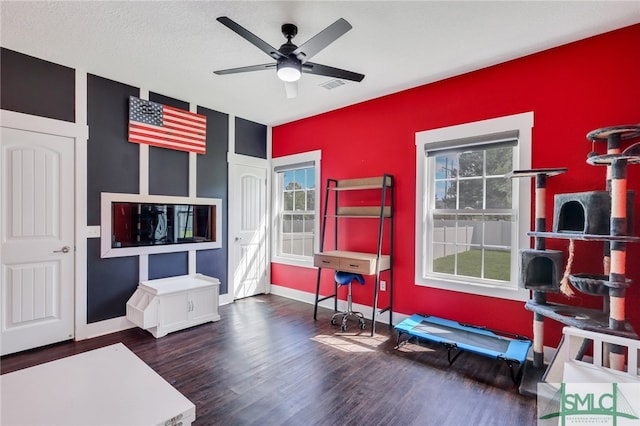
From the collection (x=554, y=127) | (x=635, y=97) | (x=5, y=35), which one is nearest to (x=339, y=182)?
(x=554, y=127)

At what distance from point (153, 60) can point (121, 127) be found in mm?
971

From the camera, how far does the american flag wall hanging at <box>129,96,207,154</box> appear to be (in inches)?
142

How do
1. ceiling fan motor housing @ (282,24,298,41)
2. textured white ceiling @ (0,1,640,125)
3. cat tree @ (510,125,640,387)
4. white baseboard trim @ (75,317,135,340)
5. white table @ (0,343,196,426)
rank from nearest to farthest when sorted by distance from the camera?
white table @ (0,343,196,426) < cat tree @ (510,125,640,387) < textured white ceiling @ (0,1,640,125) < ceiling fan motor housing @ (282,24,298,41) < white baseboard trim @ (75,317,135,340)

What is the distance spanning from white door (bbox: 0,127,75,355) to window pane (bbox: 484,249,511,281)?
14.0 feet

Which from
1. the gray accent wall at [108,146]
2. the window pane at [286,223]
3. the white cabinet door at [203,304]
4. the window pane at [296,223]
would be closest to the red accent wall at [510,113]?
the window pane at [296,223]

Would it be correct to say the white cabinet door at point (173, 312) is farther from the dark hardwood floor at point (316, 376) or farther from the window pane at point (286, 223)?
the window pane at point (286, 223)

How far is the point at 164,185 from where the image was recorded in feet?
12.8

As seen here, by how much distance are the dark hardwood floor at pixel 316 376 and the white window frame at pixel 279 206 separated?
4.07ft

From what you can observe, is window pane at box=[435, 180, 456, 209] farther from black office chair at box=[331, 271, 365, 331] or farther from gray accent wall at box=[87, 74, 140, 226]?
gray accent wall at box=[87, 74, 140, 226]

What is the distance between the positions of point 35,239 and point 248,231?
2469 millimetres

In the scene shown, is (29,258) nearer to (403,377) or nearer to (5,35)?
(5,35)

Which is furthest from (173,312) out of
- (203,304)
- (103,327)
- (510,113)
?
(510,113)

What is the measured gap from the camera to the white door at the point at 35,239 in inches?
112

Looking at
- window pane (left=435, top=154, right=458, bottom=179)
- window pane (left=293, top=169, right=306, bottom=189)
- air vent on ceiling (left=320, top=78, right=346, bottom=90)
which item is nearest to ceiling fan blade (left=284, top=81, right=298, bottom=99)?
air vent on ceiling (left=320, top=78, right=346, bottom=90)
